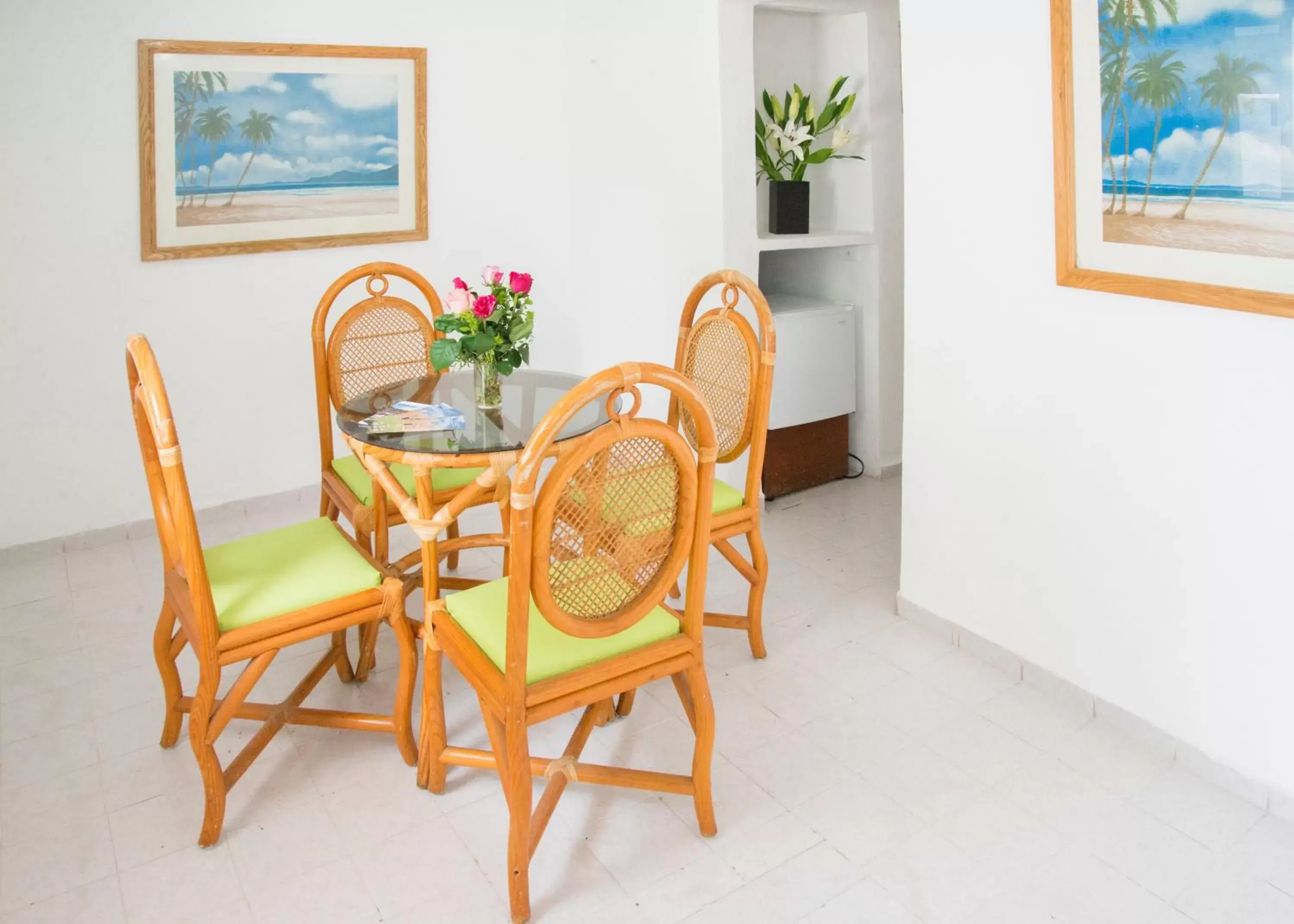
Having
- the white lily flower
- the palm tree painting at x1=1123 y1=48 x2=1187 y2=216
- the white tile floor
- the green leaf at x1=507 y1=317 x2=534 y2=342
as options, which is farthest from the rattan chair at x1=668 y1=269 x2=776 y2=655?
the white lily flower

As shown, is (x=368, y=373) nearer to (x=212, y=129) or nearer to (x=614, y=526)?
(x=212, y=129)

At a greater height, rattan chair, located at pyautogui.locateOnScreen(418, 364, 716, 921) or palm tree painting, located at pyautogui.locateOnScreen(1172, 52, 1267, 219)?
palm tree painting, located at pyautogui.locateOnScreen(1172, 52, 1267, 219)

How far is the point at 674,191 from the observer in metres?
4.11

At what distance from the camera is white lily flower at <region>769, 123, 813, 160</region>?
4.02 metres

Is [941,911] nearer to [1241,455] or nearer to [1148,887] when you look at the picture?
[1148,887]

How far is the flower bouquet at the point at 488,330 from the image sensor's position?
2717mm

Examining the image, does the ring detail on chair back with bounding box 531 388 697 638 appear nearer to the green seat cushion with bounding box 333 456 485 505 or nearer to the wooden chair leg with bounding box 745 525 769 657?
the wooden chair leg with bounding box 745 525 769 657

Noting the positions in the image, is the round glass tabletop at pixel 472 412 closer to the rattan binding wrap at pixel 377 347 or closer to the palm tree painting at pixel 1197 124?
the rattan binding wrap at pixel 377 347

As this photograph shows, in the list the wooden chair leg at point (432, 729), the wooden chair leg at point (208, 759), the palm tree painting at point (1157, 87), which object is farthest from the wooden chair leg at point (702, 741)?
the palm tree painting at point (1157, 87)

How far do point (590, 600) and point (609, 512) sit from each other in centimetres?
17

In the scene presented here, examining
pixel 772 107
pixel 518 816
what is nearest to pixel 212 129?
pixel 772 107

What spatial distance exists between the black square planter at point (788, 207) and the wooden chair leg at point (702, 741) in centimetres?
237

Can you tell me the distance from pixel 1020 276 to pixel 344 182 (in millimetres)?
2639

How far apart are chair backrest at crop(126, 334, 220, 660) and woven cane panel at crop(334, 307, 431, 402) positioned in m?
1.04
